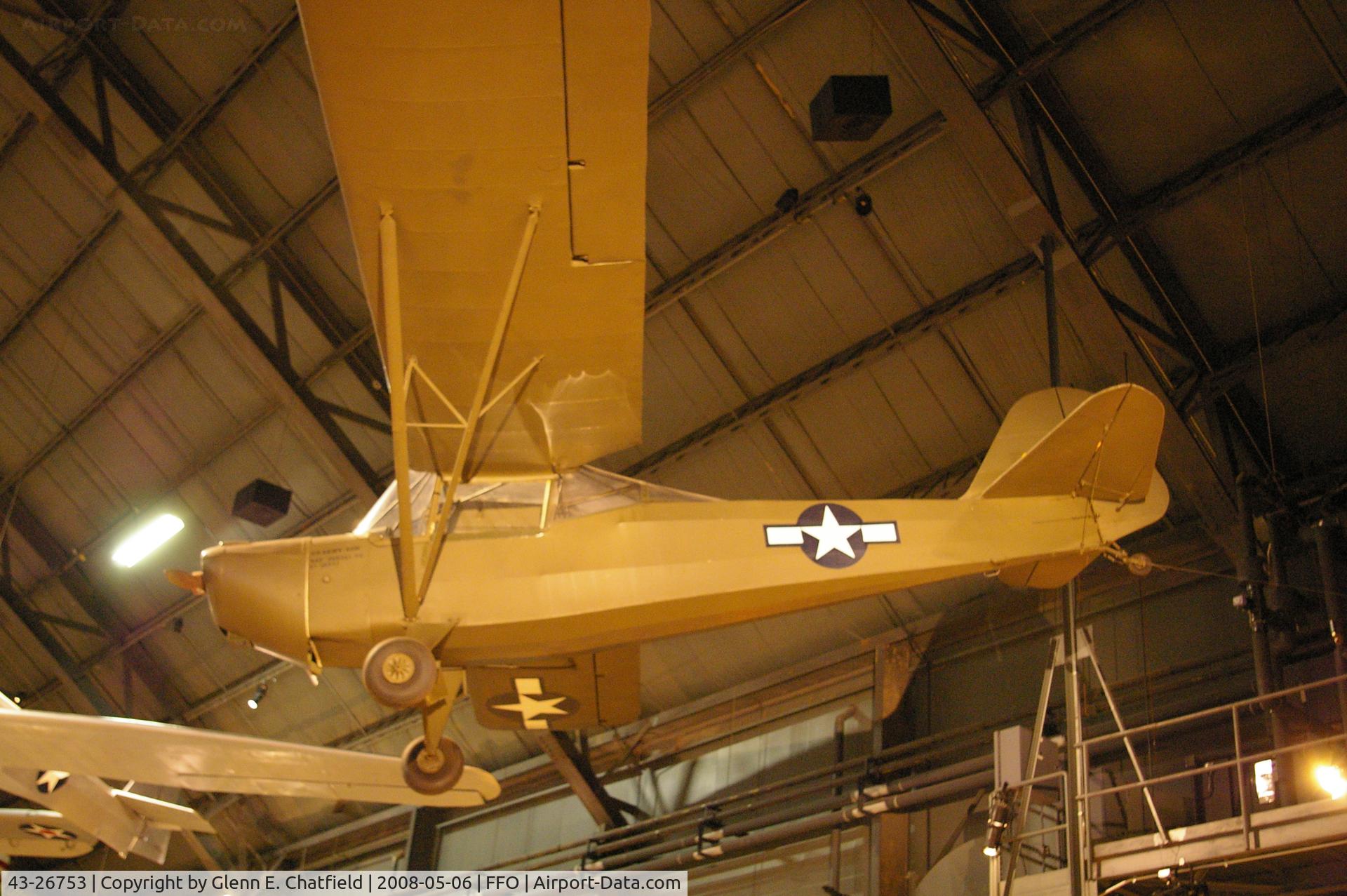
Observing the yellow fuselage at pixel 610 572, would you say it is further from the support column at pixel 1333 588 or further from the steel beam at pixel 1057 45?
the steel beam at pixel 1057 45

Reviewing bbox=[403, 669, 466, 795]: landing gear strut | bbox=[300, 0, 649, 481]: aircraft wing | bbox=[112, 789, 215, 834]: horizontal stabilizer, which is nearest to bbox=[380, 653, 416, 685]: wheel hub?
bbox=[403, 669, 466, 795]: landing gear strut

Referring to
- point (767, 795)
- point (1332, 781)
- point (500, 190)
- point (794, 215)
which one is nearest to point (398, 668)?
point (500, 190)

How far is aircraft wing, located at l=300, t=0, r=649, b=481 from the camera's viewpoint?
5965 millimetres

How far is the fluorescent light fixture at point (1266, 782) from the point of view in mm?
10250

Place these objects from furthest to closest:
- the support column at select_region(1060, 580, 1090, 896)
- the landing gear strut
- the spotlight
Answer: the spotlight, the support column at select_region(1060, 580, 1090, 896), the landing gear strut

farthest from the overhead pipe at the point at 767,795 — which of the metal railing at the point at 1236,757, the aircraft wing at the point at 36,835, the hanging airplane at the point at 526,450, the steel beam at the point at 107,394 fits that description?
the steel beam at the point at 107,394

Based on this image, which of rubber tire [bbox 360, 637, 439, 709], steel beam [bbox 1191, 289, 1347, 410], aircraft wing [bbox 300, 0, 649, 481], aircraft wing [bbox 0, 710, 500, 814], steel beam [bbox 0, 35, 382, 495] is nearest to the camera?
aircraft wing [bbox 300, 0, 649, 481]

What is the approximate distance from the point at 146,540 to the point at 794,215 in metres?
10.1

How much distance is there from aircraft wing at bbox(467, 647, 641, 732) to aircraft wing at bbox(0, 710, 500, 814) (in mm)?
1727

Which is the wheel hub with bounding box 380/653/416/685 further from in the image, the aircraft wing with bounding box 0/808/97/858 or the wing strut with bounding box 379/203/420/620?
the aircraft wing with bounding box 0/808/97/858

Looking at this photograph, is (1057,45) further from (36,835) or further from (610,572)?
(36,835)

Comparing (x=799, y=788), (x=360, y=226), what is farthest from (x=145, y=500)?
(x=360, y=226)

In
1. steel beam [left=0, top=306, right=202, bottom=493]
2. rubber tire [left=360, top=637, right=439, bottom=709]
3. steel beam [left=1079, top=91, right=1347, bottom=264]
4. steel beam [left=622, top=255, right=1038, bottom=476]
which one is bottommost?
rubber tire [left=360, top=637, right=439, bottom=709]

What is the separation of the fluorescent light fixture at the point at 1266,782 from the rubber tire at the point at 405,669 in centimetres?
710
